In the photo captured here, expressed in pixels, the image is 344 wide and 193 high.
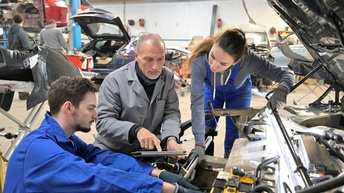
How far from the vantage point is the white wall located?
431 inches

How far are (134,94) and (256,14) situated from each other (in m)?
10.4

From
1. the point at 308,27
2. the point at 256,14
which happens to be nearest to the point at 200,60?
the point at 308,27

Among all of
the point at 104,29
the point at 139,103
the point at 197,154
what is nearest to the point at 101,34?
the point at 104,29

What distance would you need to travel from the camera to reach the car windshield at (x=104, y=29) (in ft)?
20.3

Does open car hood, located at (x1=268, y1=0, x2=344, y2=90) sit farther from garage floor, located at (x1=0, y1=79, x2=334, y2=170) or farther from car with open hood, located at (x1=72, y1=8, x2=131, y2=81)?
car with open hood, located at (x1=72, y1=8, x2=131, y2=81)

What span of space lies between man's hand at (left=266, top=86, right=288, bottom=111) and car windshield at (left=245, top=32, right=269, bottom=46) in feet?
18.9

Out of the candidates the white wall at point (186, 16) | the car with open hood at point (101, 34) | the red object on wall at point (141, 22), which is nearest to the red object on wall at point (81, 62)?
the car with open hood at point (101, 34)

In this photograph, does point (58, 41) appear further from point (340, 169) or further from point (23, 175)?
point (340, 169)

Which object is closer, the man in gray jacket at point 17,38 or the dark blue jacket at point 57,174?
the dark blue jacket at point 57,174

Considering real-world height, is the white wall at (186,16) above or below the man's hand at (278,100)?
above

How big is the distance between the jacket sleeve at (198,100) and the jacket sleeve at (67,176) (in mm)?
787

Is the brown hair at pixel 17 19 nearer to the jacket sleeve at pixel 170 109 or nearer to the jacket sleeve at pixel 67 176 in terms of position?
the jacket sleeve at pixel 170 109

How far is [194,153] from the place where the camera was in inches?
60.4

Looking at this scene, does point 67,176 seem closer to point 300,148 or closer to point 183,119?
point 300,148
